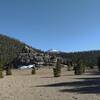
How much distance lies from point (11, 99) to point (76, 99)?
19.1ft

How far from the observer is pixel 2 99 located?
26.7 m

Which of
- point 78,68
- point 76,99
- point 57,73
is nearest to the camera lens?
point 76,99

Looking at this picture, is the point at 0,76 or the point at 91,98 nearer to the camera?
Answer: the point at 91,98

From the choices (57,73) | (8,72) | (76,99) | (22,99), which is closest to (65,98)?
(76,99)

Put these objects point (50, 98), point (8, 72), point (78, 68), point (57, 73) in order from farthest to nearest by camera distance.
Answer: point (8, 72) → point (78, 68) → point (57, 73) → point (50, 98)

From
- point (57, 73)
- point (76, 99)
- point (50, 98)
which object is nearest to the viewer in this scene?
point (76, 99)

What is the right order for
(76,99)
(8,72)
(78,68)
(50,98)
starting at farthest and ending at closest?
(8,72) < (78,68) < (50,98) < (76,99)

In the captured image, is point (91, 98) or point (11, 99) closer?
point (91, 98)

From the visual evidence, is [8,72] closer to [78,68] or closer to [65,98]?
[78,68]

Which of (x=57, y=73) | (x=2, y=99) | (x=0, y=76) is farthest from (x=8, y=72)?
(x=2, y=99)

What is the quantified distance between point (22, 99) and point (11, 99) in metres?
1.10

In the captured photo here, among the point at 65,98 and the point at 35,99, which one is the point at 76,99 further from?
the point at 35,99

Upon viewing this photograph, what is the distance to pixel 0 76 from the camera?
80.3 meters

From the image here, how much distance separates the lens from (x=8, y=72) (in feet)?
357
